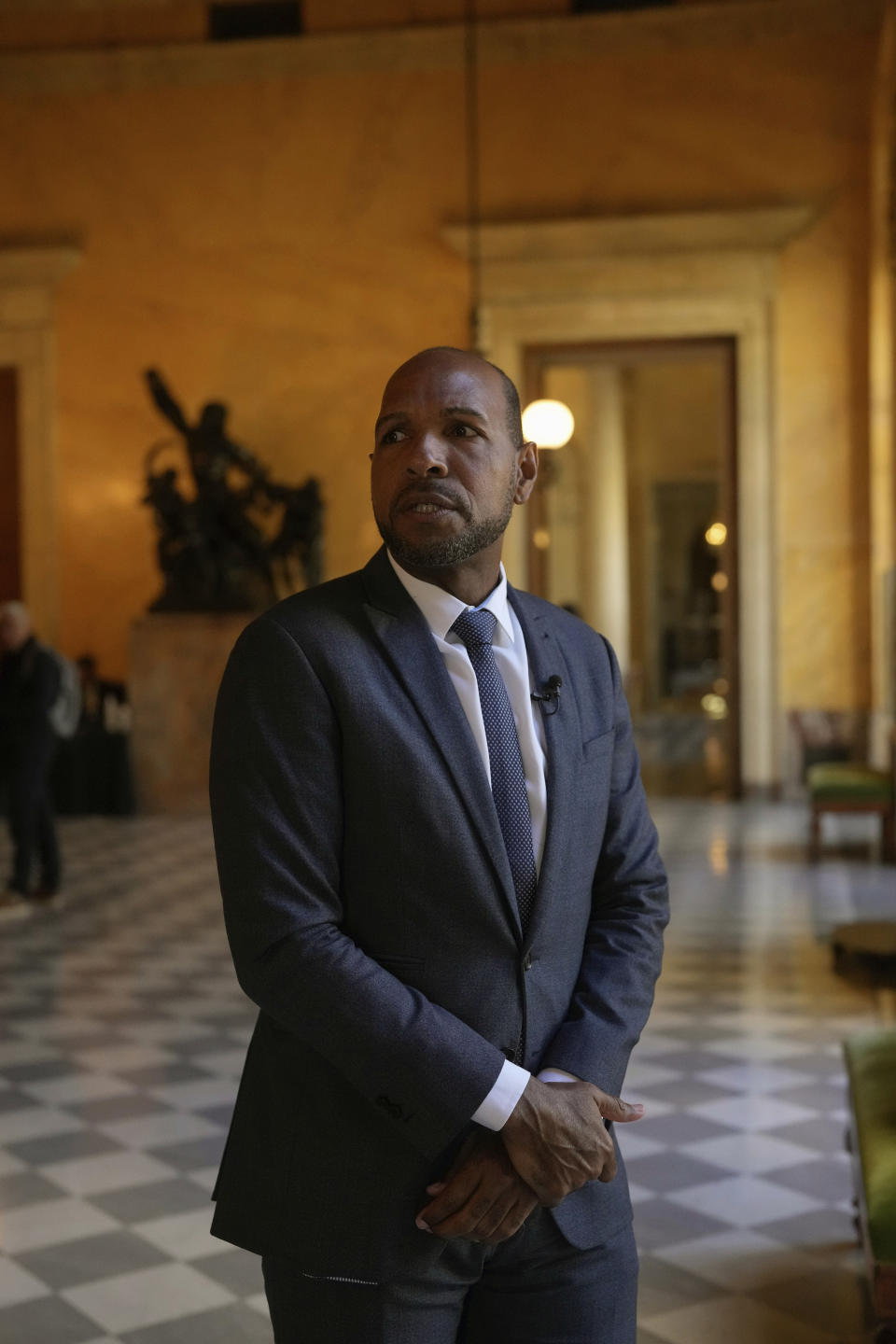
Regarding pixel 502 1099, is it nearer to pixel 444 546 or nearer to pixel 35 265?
pixel 444 546

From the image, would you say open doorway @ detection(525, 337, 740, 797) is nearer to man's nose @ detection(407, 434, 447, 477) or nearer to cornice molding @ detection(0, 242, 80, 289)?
cornice molding @ detection(0, 242, 80, 289)

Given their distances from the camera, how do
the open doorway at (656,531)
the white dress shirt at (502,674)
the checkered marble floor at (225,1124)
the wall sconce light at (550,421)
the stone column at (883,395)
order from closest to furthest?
the white dress shirt at (502,674) → the checkered marble floor at (225,1124) → the wall sconce light at (550,421) → the stone column at (883,395) → the open doorway at (656,531)

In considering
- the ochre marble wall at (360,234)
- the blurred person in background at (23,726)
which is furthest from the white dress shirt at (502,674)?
the ochre marble wall at (360,234)

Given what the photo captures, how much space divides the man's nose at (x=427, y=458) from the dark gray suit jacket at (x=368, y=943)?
202 mm

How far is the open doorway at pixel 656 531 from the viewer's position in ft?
54.7

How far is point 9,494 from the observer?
18.6m

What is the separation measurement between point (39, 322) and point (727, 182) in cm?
764

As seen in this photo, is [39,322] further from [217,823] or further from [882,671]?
[217,823]

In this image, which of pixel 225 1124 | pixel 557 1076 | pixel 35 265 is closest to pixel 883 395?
pixel 35 265

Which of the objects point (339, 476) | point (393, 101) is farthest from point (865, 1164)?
point (393, 101)

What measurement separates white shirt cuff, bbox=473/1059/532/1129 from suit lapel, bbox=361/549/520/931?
0.20 meters

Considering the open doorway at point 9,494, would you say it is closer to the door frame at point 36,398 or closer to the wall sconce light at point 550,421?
the door frame at point 36,398

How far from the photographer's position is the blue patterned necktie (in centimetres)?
215

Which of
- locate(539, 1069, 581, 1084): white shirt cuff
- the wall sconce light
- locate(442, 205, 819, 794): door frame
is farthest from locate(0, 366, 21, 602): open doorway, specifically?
locate(539, 1069, 581, 1084): white shirt cuff
